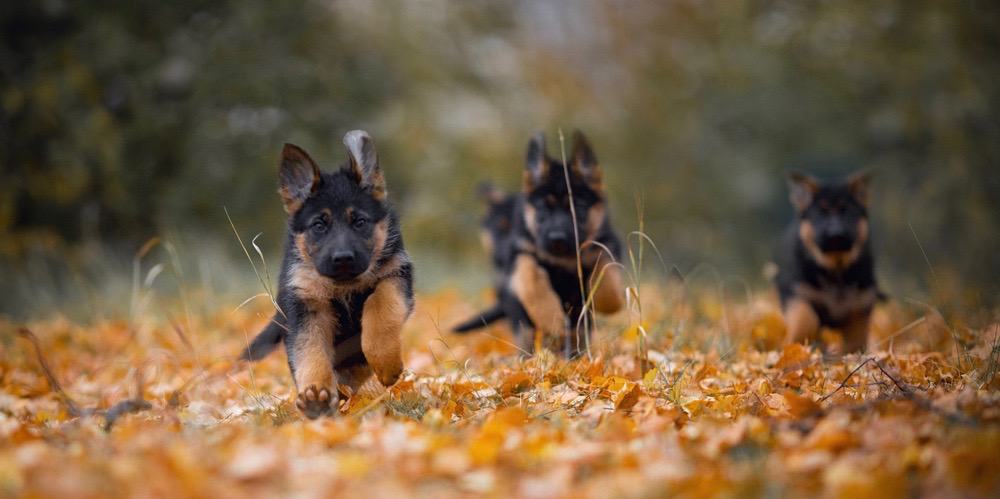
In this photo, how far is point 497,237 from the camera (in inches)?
333

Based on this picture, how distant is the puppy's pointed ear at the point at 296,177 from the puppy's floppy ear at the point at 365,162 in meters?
0.21

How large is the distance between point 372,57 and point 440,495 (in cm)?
1071

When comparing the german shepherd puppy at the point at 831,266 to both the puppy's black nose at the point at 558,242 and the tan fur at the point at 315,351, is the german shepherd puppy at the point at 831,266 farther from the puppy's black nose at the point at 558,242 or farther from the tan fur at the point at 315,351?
the tan fur at the point at 315,351

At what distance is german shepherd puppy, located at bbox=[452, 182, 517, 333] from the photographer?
6.96m

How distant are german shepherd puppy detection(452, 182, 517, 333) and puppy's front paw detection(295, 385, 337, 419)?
278 cm

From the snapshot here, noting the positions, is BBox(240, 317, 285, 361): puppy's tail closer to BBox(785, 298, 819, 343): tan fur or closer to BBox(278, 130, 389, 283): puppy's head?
BBox(278, 130, 389, 283): puppy's head

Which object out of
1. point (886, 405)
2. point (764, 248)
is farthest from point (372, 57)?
point (886, 405)

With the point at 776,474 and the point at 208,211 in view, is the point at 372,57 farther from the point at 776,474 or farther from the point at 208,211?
the point at 776,474

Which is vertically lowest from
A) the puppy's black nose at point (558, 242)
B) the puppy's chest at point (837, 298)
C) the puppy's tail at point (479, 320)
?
the puppy's tail at point (479, 320)

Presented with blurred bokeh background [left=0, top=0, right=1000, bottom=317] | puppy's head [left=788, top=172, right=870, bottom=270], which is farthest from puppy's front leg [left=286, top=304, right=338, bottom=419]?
blurred bokeh background [left=0, top=0, right=1000, bottom=317]

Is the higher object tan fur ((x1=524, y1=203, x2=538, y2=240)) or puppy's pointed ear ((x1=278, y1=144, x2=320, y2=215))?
puppy's pointed ear ((x1=278, y1=144, x2=320, y2=215))

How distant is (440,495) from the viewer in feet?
8.50

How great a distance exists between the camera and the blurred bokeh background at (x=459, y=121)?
10.6 meters

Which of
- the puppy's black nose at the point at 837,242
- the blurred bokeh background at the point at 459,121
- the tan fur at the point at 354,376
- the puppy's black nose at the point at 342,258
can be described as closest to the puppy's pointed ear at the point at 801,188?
the puppy's black nose at the point at 837,242
